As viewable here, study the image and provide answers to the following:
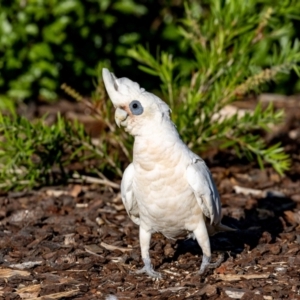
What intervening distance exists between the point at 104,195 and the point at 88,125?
6.56ft

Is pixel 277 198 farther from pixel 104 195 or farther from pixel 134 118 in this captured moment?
pixel 134 118

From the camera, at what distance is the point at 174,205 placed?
452cm

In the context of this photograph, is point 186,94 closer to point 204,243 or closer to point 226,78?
point 226,78

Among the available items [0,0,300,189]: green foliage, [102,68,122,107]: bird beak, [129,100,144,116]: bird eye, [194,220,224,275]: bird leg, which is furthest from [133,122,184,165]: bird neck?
[0,0,300,189]: green foliage

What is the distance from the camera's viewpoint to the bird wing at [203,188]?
14.7ft

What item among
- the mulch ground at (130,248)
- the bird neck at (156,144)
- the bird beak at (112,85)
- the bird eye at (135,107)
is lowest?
the mulch ground at (130,248)

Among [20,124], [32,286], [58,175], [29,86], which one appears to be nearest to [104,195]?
[58,175]

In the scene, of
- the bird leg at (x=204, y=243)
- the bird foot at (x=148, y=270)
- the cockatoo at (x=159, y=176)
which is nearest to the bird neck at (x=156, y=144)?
the cockatoo at (x=159, y=176)

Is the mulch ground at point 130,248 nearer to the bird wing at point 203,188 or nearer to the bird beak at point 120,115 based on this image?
the bird wing at point 203,188

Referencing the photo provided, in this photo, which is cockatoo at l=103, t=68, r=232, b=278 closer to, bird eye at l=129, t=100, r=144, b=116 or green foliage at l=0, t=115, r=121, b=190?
bird eye at l=129, t=100, r=144, b=116

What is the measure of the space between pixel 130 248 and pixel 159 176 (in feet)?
3.15

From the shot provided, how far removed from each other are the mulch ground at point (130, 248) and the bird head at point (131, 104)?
955 millimetres

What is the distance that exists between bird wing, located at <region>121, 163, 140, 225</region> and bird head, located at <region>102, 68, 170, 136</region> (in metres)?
0.37

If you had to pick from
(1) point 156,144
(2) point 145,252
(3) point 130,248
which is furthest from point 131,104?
(3) point 130,248
